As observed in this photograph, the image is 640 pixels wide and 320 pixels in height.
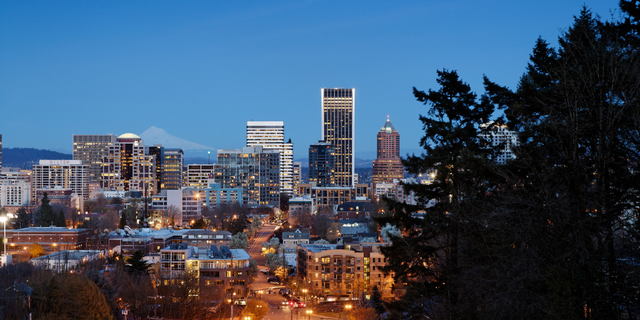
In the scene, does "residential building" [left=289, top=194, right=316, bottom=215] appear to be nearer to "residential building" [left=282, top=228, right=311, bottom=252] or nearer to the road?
"residential building" [left=282, top=228, right=311, bottom=252]

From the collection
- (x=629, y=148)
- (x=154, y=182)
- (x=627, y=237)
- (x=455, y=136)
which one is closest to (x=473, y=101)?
(x=455, y=136)

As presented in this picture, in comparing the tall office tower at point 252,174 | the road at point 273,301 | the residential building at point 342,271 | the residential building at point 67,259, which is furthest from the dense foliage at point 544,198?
the tall office tower at point 252,174

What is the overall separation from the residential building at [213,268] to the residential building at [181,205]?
117 ft

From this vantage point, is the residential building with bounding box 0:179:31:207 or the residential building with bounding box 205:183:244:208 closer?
the residential building with bounding box 205:183:244:208

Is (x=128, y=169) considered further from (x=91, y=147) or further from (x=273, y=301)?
(x=273, y=301)

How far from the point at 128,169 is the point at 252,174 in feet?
112

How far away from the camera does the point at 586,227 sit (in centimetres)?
662

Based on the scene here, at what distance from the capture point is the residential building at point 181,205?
65312mm

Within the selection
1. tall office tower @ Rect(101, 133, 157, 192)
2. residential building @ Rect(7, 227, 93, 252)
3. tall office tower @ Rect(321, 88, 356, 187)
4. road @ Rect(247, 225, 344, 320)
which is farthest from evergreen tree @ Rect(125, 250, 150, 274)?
tall office tower @ Rect(321, 88, 356, 187)

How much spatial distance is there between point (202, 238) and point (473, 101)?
1399 inches

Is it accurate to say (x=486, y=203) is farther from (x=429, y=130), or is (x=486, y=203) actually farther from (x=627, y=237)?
(x=627, y=237)

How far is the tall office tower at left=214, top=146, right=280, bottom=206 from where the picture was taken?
91.4 m

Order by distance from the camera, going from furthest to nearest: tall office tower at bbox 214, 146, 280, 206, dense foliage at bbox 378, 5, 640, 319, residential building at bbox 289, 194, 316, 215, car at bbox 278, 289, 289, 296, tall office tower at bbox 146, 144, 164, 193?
tall office tower at bbox 146, 144, 164, 193 < tall office tower at bbox 214, 146, 280, 206 < residential building at bbox 289, 194, 316, 215 < car at bbox 278, 289, 289, 296 < dense foliage at bbox 378, 5, 640, 319

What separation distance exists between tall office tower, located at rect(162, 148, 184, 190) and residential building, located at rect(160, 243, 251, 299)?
8164 cm
